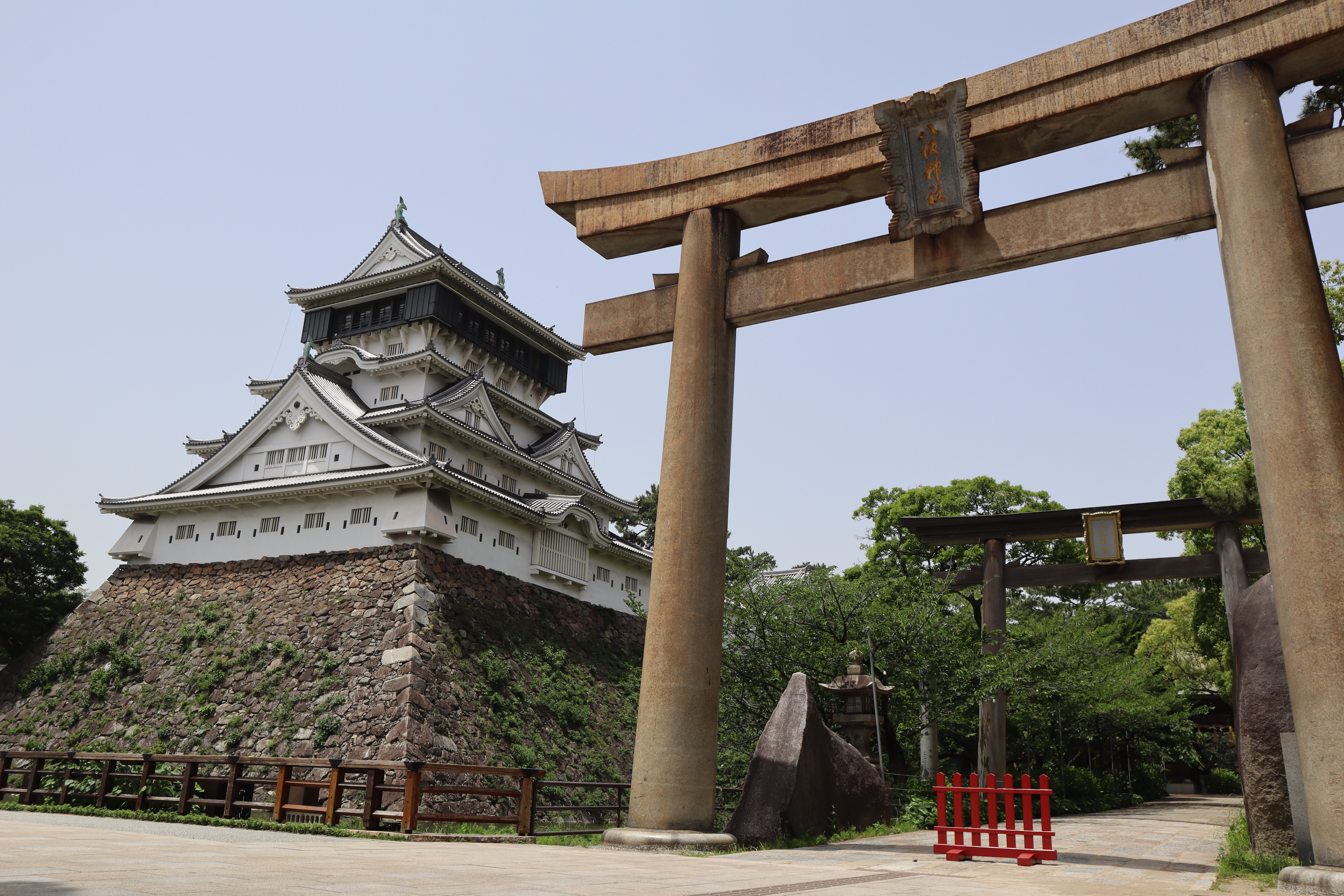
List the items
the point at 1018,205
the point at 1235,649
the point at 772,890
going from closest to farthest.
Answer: the point at 772,890 → the point at 1235,649 → the point at 1018,205

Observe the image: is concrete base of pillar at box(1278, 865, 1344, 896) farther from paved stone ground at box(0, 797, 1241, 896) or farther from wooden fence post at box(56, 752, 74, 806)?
wooden fence post at box(56, 752, 74, 806)

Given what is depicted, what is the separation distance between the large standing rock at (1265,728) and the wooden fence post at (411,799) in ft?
27.4

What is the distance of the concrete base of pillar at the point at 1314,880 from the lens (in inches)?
211

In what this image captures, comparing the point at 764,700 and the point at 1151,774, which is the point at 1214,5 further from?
the point at 1151,774

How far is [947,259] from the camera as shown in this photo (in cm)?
878

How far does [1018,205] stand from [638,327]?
14.0 ft

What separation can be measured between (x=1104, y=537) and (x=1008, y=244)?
10.1 metres

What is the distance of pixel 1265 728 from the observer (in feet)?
22.1

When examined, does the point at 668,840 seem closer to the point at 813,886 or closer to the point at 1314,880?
the point at 813,886

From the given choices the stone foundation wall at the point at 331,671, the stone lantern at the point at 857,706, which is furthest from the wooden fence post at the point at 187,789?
the stone lantern at the point at 857,706

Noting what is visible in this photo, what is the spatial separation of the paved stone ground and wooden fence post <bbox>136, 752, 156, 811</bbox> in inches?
98.1

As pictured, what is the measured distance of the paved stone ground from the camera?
4.37m

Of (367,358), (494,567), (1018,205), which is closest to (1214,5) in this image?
(1018,205)

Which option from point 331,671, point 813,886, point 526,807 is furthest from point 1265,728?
point 331,671
